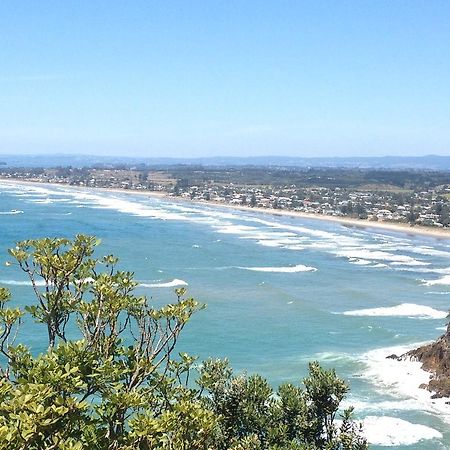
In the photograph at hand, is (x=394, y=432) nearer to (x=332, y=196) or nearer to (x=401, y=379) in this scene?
(x=401, y=379)

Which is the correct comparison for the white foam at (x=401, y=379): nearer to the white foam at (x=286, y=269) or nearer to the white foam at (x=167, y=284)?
the white foam at (x=167, y=284)

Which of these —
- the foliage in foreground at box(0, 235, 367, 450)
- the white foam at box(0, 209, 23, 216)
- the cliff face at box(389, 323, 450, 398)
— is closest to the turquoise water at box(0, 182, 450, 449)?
the white foam at box(0, 209, 23, 216)

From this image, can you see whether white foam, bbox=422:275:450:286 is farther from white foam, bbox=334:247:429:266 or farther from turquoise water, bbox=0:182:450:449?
white foam, bbox=334:247:429:266

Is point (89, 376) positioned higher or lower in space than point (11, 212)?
higher

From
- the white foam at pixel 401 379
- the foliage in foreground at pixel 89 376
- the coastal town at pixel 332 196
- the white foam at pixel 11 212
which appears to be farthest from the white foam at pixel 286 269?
the white foam at pixel 11 212

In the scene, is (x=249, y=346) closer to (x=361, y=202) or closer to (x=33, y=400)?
(x=33, y=400)

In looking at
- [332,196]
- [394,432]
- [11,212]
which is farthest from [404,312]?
[332,196]
